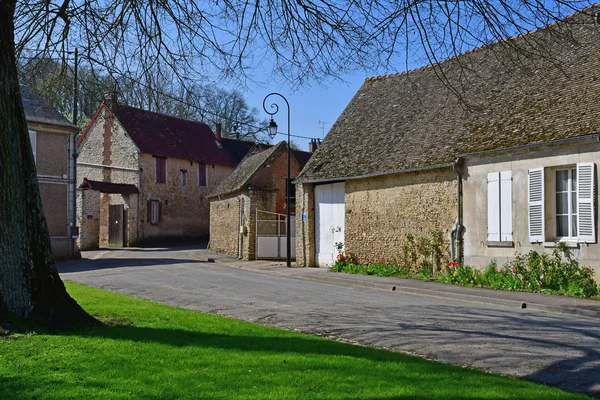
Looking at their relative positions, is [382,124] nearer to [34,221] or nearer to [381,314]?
[381,314]

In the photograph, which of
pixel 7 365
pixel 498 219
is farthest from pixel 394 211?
pixel 7 365

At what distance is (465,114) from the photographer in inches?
491

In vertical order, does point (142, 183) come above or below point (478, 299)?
above

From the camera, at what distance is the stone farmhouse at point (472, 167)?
Answer: 13.5 metres

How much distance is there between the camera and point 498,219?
15.0m

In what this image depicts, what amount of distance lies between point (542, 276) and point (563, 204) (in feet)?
Result: 5.75

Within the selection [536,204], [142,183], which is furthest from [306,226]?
[142,183]

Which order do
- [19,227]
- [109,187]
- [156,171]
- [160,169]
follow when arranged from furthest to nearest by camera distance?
1. [160,169]
2. [156,171]
3. [109,187]
4. [19,227]

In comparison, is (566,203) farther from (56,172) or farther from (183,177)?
(183,177)

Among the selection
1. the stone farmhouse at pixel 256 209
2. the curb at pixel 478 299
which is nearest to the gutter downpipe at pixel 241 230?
the stone farmhouse at pixel 256 209

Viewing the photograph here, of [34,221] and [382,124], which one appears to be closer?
[34,221]

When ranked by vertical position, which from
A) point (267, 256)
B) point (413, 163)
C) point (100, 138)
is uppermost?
point (100, 138)

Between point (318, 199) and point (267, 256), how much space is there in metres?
4.78

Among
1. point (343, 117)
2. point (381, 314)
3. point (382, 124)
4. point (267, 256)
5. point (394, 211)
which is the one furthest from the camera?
point (267, 256)
